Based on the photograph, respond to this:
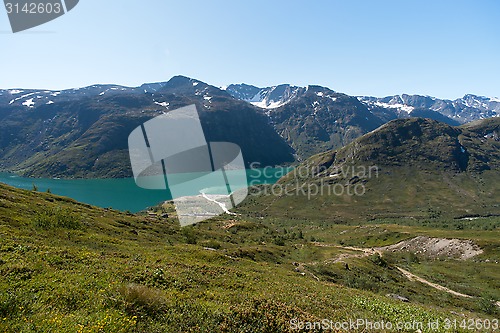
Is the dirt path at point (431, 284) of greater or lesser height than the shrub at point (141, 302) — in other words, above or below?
below

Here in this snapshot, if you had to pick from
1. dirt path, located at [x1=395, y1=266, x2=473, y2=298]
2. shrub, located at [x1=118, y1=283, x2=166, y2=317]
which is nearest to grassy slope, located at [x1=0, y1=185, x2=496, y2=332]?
shrub, located at [x1=118, y1=283, x2=166, y2=317]

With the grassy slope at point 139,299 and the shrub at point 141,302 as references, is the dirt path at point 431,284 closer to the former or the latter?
the grassy slope at point 139,299

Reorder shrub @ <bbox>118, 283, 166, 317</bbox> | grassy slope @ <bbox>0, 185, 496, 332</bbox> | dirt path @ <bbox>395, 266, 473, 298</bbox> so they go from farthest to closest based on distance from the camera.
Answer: dirt path @ <bbox>395, 266, 473, 298</bbox>, shrub @ <bbox>118, 283, 166, 317</bbox>, grassy slope @ <bbox>0, 185, 496, 332</bbox>

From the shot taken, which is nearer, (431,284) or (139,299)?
(139,299)

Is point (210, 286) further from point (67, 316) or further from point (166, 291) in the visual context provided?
point (67, 316)

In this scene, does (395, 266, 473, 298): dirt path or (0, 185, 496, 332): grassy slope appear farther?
(395, 266, 473, 298): dirt path

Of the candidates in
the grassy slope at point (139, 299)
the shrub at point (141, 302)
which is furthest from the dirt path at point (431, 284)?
the shrub at point (141, 302)

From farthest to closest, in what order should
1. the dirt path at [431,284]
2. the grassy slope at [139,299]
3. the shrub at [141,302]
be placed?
the dirt path at [431,284], the shrub at [141,302], the grassy slope at [139,299]

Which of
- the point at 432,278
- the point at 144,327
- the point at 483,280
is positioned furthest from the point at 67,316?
the point at 483,280

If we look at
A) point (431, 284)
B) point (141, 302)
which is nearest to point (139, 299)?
point (141, 302)

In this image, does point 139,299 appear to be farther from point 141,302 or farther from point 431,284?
point 431,284

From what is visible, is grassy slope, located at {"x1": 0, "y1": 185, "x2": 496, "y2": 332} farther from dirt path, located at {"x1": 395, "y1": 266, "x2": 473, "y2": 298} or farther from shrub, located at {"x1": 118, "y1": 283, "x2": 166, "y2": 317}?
dirt path, located at {"x1": 395, "y1": 266, "x2": 473, "y2": 298}
